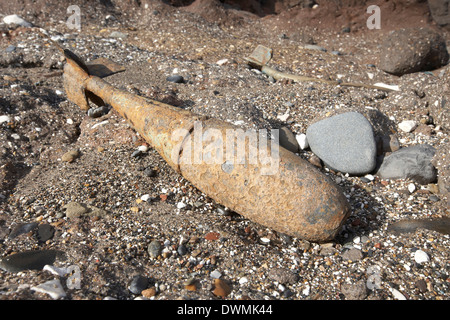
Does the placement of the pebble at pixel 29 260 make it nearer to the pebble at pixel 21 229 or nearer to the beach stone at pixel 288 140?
the pebble at pixel 21 229

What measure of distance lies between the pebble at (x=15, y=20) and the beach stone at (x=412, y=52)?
505cm

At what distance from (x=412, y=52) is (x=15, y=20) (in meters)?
5.49

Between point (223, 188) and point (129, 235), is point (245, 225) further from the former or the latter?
point (129, 235)

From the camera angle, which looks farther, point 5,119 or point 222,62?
point 222,62

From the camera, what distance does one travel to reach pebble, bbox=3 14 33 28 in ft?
16.3

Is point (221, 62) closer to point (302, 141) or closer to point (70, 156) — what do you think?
point (302, 141)

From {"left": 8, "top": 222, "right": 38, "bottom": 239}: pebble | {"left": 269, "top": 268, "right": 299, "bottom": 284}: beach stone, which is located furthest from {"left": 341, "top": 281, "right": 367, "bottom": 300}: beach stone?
{"left": 8, "top": 222, "right": 38, "bottom": 239}: pebble

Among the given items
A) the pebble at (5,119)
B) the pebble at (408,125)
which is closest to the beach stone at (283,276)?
the pebble at (408,125)

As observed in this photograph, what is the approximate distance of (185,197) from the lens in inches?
102

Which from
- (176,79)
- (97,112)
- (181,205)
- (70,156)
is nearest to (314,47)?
(176,79)

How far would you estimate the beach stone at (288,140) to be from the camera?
10.2 ft

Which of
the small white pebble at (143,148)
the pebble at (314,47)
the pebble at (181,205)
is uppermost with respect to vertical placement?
the pebble at (314,47)

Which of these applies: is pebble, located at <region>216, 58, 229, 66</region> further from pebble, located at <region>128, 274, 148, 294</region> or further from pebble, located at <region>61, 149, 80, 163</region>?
A: pebble, located at <region>128, 274, 148, 294</region>
